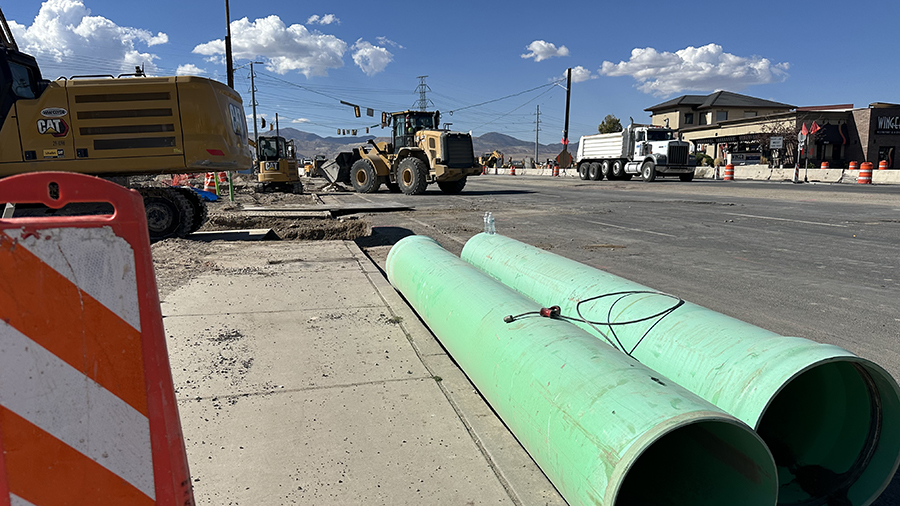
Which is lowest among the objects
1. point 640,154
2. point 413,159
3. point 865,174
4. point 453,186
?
point 453,186

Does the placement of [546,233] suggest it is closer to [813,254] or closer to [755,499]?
[813,254]

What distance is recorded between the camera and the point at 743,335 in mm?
2482

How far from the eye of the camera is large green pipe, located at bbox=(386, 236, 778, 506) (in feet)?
6.11

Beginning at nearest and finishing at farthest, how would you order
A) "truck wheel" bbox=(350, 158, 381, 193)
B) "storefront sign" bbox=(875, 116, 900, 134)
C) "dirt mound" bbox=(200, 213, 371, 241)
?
"dirt mound" bbox=(200, 213, 371, 241), "truck wheel" bbox=(350, 158, 381, 193), "storefront sign" bbox=(875, 116, 900, 134)

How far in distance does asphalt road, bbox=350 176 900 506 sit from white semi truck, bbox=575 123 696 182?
40.4 ft

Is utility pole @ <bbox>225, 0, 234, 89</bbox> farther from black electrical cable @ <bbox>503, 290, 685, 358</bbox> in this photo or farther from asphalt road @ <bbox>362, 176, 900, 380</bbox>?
black electrical cable @ <bbox>503, 290, 685, 358</bbox>

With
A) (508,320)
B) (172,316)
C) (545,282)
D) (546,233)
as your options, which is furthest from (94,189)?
(546,233)

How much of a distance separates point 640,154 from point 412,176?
14914mm

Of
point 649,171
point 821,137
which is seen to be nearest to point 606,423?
point 649,171

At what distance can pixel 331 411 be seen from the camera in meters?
2.98

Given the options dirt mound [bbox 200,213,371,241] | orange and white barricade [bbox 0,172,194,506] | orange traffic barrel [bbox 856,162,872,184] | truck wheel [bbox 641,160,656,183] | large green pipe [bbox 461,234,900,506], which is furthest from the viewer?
truck wheel [bbox 641,160,656,183]

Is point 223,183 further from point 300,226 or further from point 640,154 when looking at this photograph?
point 640,154

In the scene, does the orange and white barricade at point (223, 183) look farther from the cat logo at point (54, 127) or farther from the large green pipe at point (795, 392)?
the large green pipe at point (795, 392)

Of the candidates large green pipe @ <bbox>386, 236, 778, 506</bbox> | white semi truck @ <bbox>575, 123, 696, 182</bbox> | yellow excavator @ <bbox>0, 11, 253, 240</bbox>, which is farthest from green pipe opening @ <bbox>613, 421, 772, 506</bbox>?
white semi truck @ <bbox>575, 123, 696, 182</bbox>
